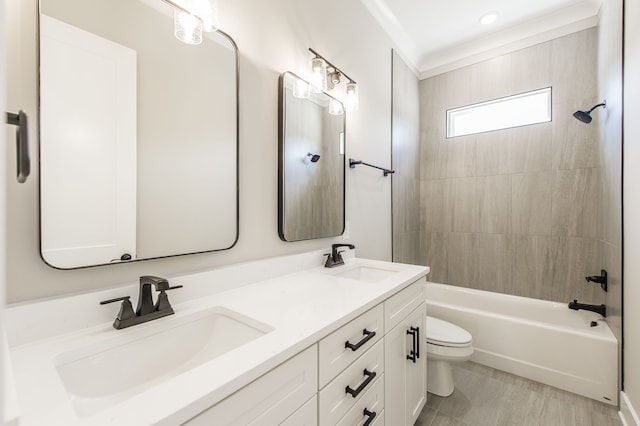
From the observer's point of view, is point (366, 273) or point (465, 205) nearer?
point (366, 273)

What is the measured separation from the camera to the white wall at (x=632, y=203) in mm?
1404

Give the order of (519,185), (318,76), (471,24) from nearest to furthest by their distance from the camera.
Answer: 1. (318,76)
2. (471,24)
3. (519,185)

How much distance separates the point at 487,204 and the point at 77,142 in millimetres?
3065

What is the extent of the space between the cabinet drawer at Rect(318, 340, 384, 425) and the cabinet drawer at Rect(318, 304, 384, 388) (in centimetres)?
3

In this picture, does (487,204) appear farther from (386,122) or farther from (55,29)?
(55,29)

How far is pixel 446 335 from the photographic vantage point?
1.83 metres

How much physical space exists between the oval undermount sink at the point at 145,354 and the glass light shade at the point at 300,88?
115cm

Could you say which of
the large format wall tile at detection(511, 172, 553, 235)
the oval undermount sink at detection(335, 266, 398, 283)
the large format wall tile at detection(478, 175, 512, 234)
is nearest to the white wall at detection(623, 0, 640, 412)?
the large format wall tile at detection(511, 172, 553, 235)

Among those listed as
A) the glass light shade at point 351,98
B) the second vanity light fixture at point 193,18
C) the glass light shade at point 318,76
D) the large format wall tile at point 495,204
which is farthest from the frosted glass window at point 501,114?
the second vanity light fixture at point 193,18

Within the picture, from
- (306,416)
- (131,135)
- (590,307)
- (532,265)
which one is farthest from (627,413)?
(131,135)

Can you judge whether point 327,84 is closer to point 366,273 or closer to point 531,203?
point 366,273

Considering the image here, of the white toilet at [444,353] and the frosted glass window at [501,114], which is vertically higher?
the frosted glass window at [501,114]

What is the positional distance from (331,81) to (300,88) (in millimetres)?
339

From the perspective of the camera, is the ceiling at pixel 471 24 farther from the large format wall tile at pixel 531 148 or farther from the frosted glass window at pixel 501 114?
the large format wall tile at pixel 531 148
